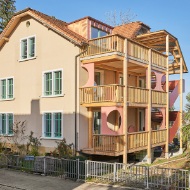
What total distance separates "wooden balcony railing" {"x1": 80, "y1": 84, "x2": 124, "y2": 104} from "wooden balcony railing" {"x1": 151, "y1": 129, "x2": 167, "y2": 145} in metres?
5.59

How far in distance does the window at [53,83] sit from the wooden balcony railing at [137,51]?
5.22 metres

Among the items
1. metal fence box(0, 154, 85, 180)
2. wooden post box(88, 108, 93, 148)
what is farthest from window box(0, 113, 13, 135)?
wooden post box(88, 108, 93, 148)

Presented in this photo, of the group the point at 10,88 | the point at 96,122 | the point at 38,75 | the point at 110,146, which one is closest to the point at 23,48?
the point at 38,75

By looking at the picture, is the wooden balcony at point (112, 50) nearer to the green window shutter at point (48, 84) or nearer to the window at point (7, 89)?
the green window shutter at point (48, 84)

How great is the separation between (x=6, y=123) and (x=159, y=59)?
13690 mm

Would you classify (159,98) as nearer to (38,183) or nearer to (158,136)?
(158,136)

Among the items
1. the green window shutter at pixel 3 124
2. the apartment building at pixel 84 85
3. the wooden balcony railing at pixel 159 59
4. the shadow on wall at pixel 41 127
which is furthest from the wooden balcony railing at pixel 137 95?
the green window shutter at pixel 3 124

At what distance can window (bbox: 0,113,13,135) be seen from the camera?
2453 cm

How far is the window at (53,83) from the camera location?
69.5 ft

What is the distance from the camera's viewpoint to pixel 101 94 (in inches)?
749

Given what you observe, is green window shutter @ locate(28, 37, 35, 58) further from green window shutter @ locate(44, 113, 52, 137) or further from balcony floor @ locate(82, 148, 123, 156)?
balcony floor @ locate(82, 148, 123, 156)

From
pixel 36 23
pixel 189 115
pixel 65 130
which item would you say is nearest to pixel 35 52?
pixel 36 23

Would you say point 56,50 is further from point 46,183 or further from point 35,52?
point 46,183

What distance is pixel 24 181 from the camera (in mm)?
15484
